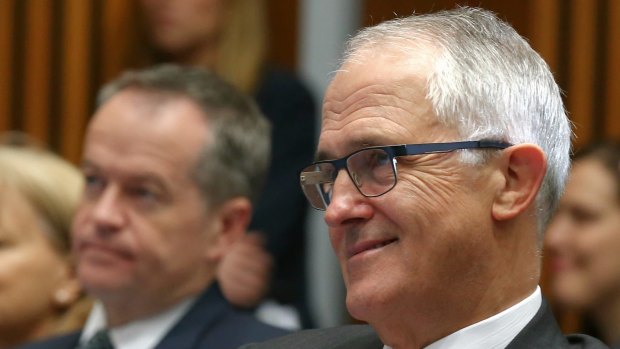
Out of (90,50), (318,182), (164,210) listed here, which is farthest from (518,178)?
(90,50)

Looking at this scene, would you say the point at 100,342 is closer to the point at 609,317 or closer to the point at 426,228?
the point at 426,228

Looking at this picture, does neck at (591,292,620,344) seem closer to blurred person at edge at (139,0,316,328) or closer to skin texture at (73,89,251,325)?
blurred person at edge at (139,0,316,328)

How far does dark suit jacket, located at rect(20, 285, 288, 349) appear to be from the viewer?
2771 millimetres

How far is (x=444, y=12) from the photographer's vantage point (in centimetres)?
218

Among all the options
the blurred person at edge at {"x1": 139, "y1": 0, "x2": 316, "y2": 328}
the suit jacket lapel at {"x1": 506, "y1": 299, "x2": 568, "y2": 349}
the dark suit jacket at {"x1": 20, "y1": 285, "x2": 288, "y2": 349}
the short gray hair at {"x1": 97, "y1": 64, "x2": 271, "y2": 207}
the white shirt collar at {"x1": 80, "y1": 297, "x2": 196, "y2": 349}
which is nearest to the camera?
the suit jacket lapel at {"x1": 506, "y1": 299, "x2": 568, "y2": 349}

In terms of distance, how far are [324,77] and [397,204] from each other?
268 centimetres

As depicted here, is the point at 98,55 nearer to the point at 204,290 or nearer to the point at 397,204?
the point at 204,290

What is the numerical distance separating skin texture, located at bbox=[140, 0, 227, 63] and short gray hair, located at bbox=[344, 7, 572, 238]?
1832 millimetres

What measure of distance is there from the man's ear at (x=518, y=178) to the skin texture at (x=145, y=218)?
111cm

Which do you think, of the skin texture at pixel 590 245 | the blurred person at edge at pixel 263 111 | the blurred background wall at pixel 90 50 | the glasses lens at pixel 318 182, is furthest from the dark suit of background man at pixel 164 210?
the blurred background wall at pixel 90 50

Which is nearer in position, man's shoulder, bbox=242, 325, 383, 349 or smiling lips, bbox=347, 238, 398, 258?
smiling lips, bbox=347, 238, 398, 258

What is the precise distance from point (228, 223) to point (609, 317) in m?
1.34

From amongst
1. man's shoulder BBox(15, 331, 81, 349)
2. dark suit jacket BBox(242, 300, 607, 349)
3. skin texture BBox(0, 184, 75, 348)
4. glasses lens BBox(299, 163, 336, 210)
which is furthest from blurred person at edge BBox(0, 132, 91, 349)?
glasses lens BBox(299, 163, 336, 210)

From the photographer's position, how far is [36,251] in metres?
3.39
